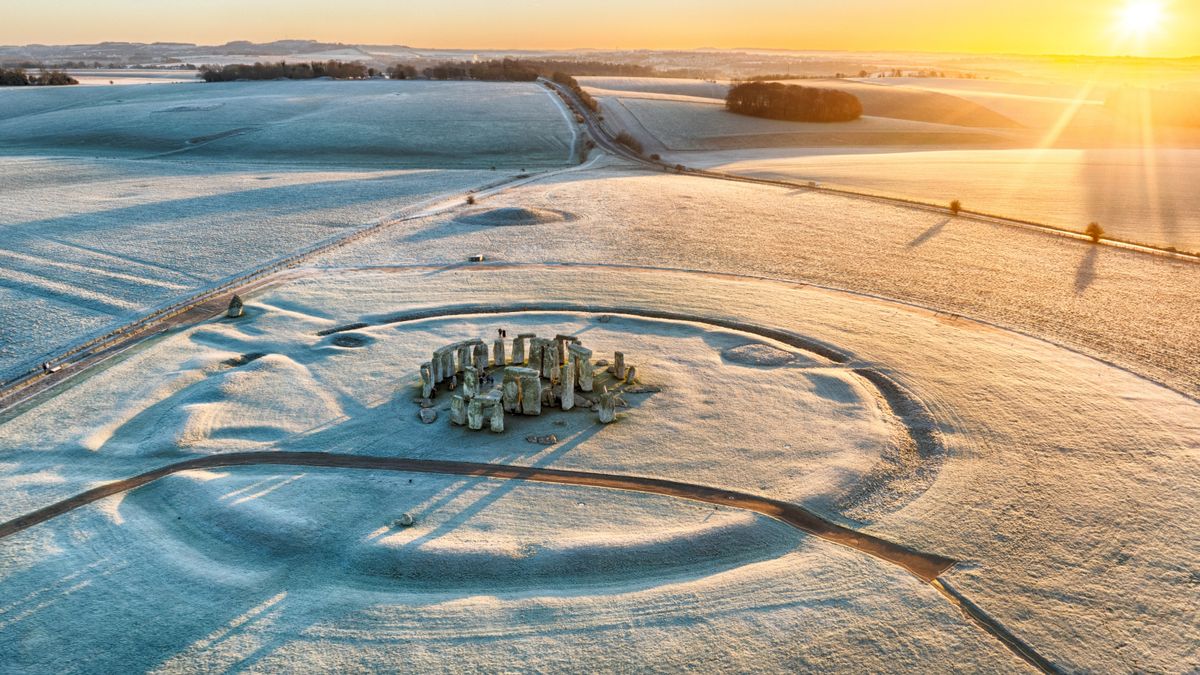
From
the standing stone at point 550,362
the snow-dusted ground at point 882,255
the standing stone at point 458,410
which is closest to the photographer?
the standing stone at point 458,410

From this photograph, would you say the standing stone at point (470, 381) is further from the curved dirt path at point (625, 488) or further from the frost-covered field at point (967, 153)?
the frost-covered field at point (967, 153)

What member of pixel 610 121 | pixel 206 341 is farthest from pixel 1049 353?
pixel 610 121

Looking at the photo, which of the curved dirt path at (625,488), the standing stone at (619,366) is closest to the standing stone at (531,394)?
the curved dirt path at (625,488)

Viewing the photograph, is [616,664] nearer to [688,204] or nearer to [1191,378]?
[1191,378]

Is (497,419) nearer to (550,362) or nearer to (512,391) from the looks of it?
(512,391)

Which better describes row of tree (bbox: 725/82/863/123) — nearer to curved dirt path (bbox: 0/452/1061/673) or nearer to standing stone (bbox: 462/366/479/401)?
standing stone (bbox: 462/366/479/401)

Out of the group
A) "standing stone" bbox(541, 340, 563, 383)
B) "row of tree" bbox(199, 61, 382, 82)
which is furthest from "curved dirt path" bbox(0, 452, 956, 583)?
"row of tree" bbox(199, 61, 382, 82)
